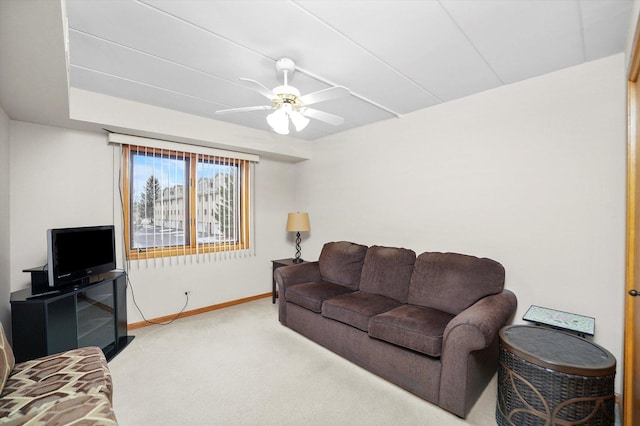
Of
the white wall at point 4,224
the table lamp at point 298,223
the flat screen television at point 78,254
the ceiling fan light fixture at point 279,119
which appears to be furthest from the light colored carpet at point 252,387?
the ceiling fan light fixture at point 279,119

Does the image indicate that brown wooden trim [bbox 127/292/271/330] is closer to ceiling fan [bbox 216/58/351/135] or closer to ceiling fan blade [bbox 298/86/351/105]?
ceiling fan [bbox 216/58/351/135]

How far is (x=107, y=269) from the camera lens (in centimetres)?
275

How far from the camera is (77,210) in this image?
292cm

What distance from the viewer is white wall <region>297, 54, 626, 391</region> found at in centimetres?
204

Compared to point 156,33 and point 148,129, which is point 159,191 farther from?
point 156,33

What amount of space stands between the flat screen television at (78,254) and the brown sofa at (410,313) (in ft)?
5.84

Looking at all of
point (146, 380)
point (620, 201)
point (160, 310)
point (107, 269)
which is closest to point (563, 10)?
point (620, 201)

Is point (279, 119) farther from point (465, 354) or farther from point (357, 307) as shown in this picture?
point (465, 354)

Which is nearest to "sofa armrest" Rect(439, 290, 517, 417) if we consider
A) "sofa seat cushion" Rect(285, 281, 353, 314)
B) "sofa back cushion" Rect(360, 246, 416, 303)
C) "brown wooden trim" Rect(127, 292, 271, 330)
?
"sofa back cushion" Rect(360, 246, 416, 303)

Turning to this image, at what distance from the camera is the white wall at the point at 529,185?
2041 millimetres

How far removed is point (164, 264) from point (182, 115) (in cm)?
183

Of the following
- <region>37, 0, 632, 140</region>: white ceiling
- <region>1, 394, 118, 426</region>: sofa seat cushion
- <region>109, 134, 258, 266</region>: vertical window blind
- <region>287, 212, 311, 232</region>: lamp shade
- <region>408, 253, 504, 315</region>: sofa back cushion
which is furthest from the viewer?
<region>287, 212, 311, 232</region>: lamp shade

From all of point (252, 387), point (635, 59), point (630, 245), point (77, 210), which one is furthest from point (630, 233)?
point (77, 210)

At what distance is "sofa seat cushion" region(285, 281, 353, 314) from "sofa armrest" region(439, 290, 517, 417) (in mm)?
1280
